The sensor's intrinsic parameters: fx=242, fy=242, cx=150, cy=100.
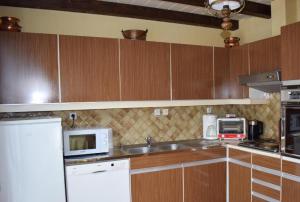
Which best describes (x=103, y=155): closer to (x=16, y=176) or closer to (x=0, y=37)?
(x=16, y=176)

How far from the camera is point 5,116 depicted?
242 cm

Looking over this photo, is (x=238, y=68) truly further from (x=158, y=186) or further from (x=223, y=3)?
(x=158, y=186)

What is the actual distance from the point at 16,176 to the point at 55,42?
49.6 inches

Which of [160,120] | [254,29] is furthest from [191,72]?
[254,29]

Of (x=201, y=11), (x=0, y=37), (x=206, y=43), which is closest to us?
(x=0, y=37)

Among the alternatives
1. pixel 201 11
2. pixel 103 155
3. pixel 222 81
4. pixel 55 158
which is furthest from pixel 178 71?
pixel 55 158

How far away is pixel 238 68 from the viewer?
10.2 feet

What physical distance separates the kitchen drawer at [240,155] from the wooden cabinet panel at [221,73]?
2.36ft

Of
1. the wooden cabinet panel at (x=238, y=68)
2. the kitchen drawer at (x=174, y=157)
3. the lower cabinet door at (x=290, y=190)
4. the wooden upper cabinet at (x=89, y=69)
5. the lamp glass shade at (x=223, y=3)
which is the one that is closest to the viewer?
the lamp glass shade at (x=223, y=3)

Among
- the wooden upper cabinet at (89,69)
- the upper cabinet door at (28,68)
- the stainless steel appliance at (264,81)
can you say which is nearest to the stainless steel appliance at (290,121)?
the stainless steel appliance at (264,81)

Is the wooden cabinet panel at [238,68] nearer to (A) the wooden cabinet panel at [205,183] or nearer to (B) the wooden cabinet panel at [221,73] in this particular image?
(B) the wooden cabinet panel at [221,73]

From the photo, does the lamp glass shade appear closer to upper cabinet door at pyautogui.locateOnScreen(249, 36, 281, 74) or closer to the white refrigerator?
upper cabinet door at pyautogui.locateOnScreen(249, 36, 281, 74)

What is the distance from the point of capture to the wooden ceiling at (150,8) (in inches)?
101

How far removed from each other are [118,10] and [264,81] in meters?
1.80
